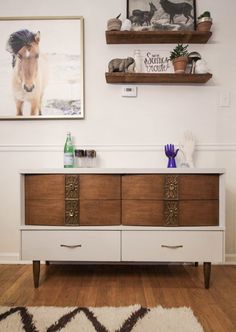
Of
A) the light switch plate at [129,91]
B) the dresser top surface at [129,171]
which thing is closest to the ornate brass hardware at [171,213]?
the dresser top surface at [129,171]

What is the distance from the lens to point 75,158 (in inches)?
81.5

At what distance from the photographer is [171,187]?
1.66m

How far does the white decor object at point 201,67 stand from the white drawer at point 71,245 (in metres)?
1.35

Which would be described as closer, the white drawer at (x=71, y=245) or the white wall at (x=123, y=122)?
the white drawer at (x=71, y=245)

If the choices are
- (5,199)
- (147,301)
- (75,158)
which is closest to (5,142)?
(5,199)

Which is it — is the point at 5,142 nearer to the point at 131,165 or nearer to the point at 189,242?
the point at 131,165

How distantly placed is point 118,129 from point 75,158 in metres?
0.42

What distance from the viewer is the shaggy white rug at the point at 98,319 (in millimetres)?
1239

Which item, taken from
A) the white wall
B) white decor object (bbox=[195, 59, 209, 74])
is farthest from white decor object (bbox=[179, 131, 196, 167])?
white decor object (bbox=[195, 59, 209, 74])

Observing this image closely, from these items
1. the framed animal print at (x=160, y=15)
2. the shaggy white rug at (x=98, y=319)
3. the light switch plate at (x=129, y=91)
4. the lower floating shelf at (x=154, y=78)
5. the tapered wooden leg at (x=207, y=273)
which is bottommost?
the shaggy white rug at (x=98, y=319)

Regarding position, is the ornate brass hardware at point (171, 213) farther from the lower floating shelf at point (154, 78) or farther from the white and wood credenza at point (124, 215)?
the lower floating shelf at point (154, 78)

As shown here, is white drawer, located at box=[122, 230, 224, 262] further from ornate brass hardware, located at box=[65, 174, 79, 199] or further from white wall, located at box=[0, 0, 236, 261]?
white wall, located at box=[0, 0, 236, 261]

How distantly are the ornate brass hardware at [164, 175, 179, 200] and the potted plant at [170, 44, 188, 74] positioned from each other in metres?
0.87

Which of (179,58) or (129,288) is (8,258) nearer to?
(129,288)
